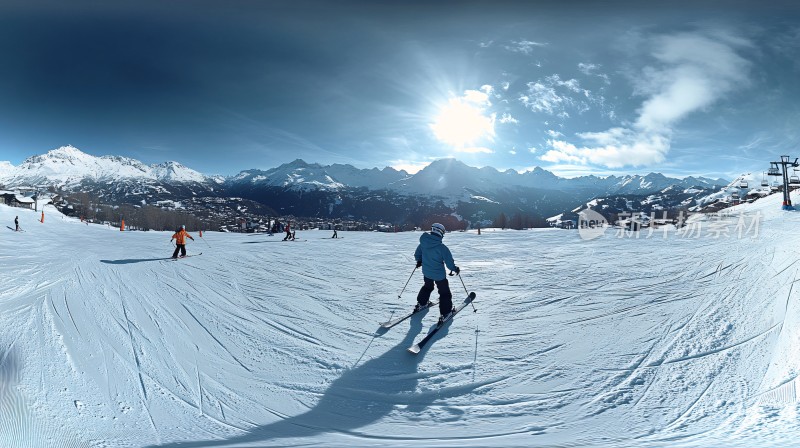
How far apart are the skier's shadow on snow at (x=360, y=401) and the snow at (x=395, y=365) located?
3 cm

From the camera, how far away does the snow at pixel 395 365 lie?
4.51 m

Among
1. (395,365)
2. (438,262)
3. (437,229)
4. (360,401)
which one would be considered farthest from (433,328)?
(360,401)

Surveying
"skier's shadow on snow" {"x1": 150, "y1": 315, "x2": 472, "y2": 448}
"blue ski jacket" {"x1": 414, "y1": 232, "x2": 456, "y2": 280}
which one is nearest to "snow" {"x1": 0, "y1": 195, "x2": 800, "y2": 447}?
"skier's shadow on snow" {"x1": 150, "y1": 315, "x2": 472, "y2": 448}

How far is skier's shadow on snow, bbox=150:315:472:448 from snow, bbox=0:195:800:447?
27 millimetres

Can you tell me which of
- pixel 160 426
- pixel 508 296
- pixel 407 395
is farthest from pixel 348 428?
pixel 508 296

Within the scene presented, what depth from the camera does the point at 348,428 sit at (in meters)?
4.58

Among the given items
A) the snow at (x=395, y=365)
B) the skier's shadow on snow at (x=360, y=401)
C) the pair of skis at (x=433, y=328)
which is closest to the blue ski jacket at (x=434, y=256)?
the pair of skis at (x=433, y=328)

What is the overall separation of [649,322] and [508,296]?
3.21 meters

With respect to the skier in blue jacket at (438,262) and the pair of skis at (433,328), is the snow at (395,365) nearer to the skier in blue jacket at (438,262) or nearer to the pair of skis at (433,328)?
the pair of skis at (433,328)

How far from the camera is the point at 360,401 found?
5.11 m

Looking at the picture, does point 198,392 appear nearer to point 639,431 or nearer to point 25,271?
point 639,431

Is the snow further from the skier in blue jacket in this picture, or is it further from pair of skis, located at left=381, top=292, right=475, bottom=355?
the skier in blue jacket

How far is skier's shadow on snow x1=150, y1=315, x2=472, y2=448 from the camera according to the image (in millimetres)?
4496

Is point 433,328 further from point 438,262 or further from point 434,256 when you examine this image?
point 434,256
